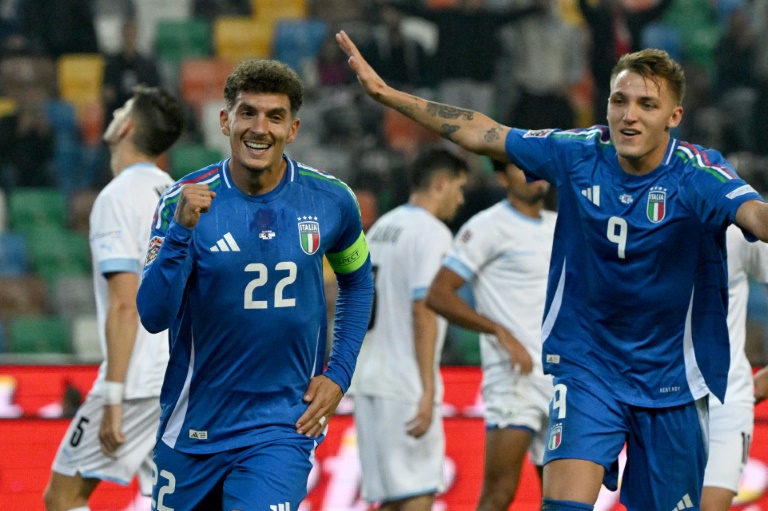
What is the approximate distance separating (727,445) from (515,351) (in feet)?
4.32

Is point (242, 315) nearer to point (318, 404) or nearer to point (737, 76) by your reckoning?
point (318, 404)

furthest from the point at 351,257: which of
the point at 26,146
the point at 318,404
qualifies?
the point at 26,146

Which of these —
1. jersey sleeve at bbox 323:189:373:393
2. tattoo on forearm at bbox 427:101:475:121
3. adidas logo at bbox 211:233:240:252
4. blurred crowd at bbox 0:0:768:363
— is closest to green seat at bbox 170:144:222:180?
blurred crowd at bbox 0:0:768:363

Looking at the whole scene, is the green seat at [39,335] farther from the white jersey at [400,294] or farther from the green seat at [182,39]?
the white jersey at [400,294]

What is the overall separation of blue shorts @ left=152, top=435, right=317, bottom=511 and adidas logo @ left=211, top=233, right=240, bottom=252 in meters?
0.69

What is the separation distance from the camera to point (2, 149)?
12.3m

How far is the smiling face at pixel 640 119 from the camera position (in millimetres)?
4734

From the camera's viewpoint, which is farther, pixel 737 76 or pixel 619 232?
pixel 737 76

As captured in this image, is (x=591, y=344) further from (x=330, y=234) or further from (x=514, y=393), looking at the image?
(x=514, y=393)

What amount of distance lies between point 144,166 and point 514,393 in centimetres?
→ 244

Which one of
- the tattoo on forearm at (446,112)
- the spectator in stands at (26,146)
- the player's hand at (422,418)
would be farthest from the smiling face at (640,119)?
the spectator in stands at (26,146)

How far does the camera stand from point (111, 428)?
5.82m

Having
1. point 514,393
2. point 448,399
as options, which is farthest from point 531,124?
point 514,393

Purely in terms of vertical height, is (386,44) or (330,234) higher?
(386,44)
